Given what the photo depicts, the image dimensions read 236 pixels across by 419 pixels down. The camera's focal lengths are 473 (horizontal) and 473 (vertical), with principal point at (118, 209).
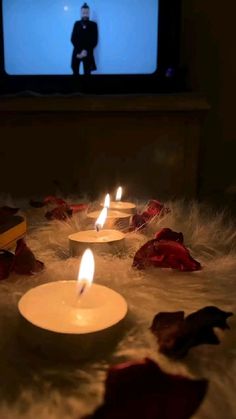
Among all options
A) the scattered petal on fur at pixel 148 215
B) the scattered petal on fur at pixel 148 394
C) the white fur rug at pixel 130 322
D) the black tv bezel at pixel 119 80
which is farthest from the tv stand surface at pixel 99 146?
the scattered petal on fur at pixel 148 394

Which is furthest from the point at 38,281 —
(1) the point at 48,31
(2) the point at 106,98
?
(1) the point at 48,31

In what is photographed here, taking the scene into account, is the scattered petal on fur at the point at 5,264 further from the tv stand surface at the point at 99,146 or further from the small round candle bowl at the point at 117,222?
the tv stand surface at the point at 99,146

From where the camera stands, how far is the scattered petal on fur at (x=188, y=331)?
0.39m

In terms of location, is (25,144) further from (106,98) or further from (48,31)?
(48,31)

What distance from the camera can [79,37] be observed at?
1.70 meters

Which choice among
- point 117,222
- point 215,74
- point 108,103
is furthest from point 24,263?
point 215,74

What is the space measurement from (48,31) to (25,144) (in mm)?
438

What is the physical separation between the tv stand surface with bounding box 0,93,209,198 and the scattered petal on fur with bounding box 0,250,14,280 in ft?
3.38

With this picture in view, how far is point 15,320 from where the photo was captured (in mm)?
449

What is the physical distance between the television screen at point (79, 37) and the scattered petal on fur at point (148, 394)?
150cm

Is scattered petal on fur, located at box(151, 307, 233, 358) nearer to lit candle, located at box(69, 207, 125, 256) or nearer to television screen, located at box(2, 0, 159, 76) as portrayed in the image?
lit candle, located at box(69, 207, 125, 256)

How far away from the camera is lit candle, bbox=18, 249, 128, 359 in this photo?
0.39 m

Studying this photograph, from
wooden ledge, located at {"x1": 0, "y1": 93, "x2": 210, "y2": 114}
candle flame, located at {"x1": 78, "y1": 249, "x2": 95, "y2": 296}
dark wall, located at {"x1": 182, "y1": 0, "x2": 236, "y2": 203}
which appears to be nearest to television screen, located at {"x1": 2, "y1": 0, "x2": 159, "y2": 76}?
wooden ledge, located at {"x1": 0, "y1": 93, "x2": 210, "y2": 114}

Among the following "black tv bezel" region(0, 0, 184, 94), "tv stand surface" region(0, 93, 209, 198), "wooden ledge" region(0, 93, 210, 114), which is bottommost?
"tv stand surface" region(0, 93, 209, 198)
